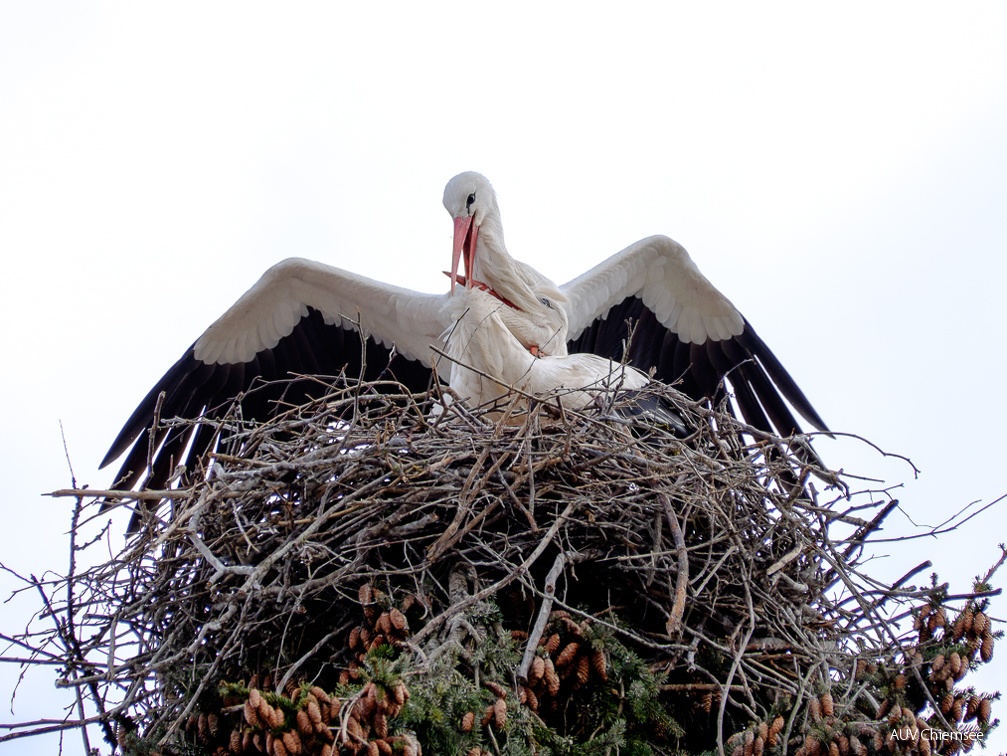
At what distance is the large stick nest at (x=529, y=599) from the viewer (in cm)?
291

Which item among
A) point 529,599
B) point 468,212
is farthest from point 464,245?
point 529,599

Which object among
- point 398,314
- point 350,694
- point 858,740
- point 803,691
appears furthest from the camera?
point 398,314

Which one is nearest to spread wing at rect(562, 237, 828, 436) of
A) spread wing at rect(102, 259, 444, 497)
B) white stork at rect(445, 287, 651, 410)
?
spread wing at rect(102, 259, 444, 497)

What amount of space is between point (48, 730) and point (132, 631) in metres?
0.51

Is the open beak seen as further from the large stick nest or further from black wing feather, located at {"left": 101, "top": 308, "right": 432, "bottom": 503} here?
the large stick nest

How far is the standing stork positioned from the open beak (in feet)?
1.86

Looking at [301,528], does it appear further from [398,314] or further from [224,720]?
[398,314]

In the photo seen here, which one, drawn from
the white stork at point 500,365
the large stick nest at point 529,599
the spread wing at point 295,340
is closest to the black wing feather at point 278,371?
the spread wing at point 295,340

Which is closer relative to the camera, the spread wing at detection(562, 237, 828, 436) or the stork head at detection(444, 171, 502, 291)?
the stork head at detection(444, 171, 502, 291)

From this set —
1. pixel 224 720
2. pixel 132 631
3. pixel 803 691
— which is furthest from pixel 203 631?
pixel 803 691

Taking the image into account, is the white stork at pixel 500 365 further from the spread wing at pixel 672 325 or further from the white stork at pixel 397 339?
the spread wing at pixel 672 325

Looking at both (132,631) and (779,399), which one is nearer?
(132,631)

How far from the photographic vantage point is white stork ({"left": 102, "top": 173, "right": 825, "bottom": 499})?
521 cm

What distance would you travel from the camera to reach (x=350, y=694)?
8.45 feet
